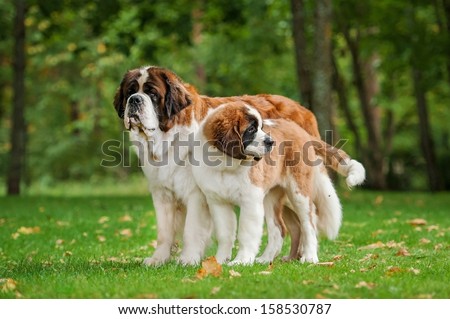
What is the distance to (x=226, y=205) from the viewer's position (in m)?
7.79

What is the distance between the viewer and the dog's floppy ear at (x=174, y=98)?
768 centimetres

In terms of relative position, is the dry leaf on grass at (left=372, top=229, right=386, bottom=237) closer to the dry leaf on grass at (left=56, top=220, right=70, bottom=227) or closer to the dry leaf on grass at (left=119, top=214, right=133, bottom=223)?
the dry leaf on grass at (left=119, top=214, right=133, bottom=223)

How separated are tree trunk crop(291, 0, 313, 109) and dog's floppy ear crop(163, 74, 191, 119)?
10.6 meters

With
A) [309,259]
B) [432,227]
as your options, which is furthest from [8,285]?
[432,227]

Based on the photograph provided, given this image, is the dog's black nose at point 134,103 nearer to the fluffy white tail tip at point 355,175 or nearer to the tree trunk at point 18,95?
the fluffy white tail tip at point 355,175

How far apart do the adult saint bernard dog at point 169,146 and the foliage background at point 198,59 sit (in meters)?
13.2

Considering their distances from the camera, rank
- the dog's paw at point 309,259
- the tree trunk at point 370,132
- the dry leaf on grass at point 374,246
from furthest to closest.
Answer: the tree trunk at point 370,132 → the dry leaf on grass at point 374,246 → the dog's paw at point 309,259

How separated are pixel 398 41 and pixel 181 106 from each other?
1536 centimetres

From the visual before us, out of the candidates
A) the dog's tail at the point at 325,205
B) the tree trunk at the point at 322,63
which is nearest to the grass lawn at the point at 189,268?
the dog's tail at the point at 325,205

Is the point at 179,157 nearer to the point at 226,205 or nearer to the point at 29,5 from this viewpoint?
the point at 226,205

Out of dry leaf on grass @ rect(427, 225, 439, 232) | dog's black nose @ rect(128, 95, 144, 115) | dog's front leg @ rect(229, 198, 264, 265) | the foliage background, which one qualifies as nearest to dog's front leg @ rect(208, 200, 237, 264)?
dog's front leg @ rect(229, 198, 264, 265)

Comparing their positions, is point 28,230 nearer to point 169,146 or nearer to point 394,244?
point 169,146

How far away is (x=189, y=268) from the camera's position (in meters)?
7.50

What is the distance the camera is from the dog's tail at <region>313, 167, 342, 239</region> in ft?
28.1
